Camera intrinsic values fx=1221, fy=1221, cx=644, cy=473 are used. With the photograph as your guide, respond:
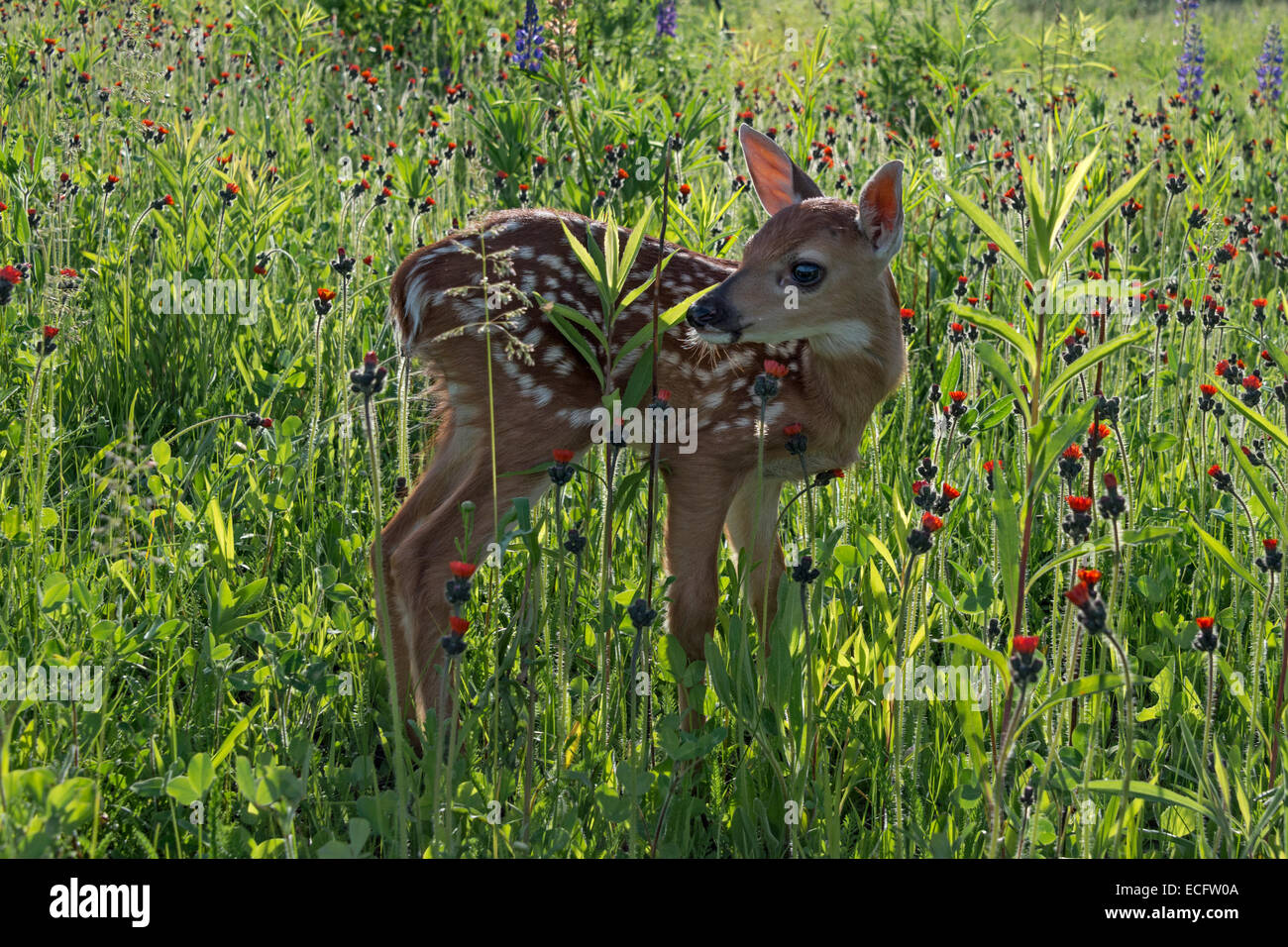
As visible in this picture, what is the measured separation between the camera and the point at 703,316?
2.80 m

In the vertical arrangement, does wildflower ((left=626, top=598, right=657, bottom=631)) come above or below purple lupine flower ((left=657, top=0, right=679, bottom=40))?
below

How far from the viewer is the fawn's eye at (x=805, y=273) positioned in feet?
Result: 9.66

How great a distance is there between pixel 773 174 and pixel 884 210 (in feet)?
1.75

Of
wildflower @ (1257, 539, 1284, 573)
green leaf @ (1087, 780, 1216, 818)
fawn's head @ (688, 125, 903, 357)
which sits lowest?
green leaf @ (1087, 780, 1216, 818)

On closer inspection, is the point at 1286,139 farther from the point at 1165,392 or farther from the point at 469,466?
the point at 469,466

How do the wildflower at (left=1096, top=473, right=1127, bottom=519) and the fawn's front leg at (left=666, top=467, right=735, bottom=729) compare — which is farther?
the fawn's front leg at (left=666, top=467, right=735, bottom=729)

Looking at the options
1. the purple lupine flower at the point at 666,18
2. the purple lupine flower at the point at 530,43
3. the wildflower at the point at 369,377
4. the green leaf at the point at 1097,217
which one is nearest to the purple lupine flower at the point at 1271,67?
the purple lupine flower at the point at 666,18

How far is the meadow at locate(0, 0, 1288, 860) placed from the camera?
2107 mm

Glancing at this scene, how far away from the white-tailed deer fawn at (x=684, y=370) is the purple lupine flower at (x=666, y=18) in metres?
6.73

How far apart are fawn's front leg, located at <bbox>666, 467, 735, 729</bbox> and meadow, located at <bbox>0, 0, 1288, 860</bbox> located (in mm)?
66

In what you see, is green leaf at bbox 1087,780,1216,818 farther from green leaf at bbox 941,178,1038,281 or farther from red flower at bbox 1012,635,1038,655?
green leaf at bbox 941,178,1038,281

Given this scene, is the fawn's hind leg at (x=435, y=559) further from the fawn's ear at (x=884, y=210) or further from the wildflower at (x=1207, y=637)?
the wildflower at (x=1207, y=637)

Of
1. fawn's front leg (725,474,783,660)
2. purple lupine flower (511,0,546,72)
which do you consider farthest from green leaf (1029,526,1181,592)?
purple lupine flower (511,0,546,72)

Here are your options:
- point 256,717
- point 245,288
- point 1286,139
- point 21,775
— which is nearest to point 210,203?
point 245,288
